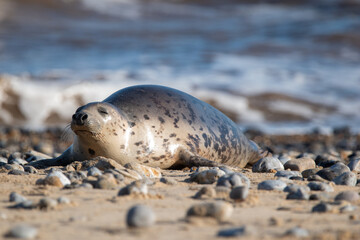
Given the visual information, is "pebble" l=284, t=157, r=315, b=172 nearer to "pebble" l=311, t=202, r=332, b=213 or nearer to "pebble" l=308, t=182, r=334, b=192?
"pebble" l=308, t=182, r=334, b=192

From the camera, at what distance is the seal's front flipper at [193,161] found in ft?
14.4

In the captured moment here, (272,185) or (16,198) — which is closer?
(16,198)

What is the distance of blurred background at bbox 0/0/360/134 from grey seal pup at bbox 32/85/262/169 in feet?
21.7

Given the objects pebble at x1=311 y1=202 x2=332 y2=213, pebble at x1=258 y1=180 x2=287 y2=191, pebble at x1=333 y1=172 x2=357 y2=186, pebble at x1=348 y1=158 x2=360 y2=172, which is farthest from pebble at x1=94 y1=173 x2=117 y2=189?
pebble at x1=348 y1=158 x2=360 y2=172

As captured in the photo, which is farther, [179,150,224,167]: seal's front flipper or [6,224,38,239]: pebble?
[179,150,224,167]: seal's front flipper

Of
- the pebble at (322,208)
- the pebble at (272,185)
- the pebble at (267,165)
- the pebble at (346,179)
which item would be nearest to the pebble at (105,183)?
the pebble at (272,185)

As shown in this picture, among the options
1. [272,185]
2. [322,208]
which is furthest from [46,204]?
[272,185]

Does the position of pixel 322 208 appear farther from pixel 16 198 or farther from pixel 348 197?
pixel 16 198

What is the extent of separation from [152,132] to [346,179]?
1.71m

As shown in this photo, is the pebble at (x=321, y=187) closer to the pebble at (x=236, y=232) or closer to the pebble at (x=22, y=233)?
the pebble at (x=236, y=232)

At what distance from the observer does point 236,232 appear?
186 cm

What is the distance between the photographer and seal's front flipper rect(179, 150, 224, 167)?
14.4 feet

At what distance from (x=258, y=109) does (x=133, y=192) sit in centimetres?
1122

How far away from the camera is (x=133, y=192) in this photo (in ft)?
8.96
